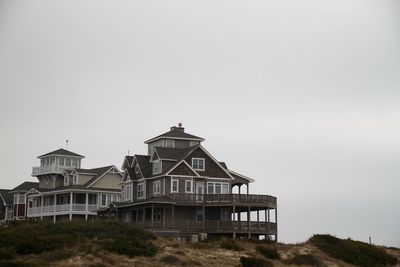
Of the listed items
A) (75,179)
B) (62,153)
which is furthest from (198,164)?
(62,153)

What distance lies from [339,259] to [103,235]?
18971mm

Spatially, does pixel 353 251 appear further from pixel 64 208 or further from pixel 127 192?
pixel 64 208

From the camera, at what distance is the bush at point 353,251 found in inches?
1911

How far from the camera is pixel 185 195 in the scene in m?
59.4

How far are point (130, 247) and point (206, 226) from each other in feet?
55.8

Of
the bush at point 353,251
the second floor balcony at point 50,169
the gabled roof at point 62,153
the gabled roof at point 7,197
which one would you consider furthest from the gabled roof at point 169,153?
the gabled roof at point 7,197

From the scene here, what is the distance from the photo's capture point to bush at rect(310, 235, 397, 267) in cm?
4853

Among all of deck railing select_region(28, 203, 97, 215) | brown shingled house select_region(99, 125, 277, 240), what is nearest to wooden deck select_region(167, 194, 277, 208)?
brown shingled house select_region(99, 125, 277, 240)

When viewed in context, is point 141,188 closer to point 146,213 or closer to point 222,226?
point 146,213

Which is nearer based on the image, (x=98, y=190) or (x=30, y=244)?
(x=30, y=244)

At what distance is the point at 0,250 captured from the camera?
37531mm

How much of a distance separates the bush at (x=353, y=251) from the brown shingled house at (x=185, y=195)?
24.4 feet

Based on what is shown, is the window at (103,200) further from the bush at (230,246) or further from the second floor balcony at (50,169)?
the bush at (230,246)

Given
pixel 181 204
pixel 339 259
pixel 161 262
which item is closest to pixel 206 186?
pixel 181 204
